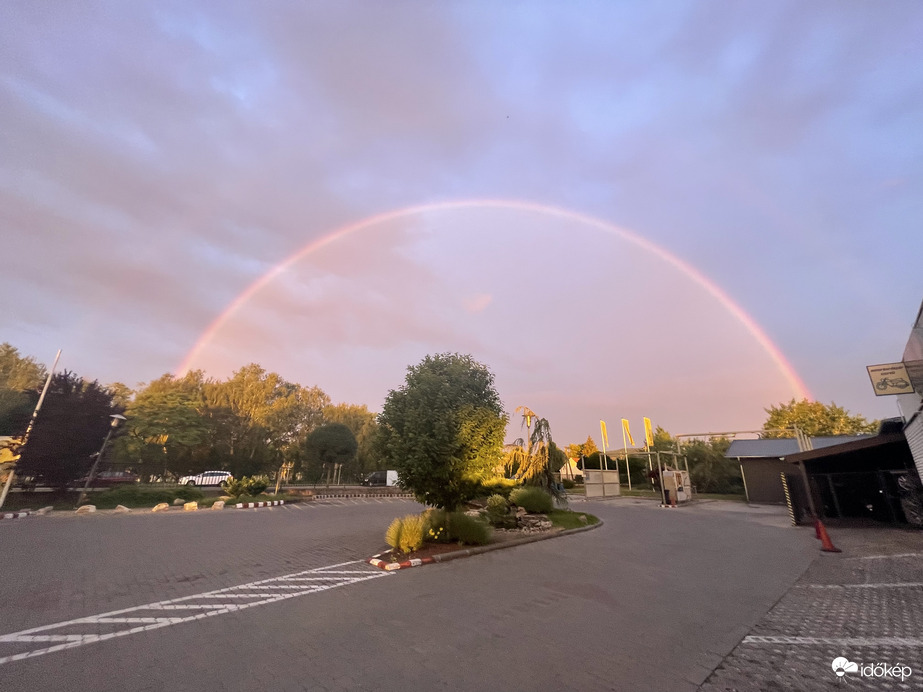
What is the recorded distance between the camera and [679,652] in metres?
5.66

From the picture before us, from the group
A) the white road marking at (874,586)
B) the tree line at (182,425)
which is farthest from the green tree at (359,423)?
the white road marking at (874,586)

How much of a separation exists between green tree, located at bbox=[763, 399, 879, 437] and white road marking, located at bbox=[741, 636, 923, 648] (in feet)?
177

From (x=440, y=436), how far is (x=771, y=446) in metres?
33.1

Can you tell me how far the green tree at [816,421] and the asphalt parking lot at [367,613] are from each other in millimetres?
50018

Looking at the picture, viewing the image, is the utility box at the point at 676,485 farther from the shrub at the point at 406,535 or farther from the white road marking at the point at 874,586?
the shrub at the point at 406,535

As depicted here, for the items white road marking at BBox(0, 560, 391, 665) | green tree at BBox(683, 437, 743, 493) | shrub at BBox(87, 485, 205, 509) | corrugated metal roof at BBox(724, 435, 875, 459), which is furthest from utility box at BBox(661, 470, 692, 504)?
shrub at BBox(87, 485, 205, 509)

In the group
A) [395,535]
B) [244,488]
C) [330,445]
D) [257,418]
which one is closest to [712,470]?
[330,445]

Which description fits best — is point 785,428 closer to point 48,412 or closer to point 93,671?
point 93,671

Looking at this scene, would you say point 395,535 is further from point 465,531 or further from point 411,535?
point 465,531

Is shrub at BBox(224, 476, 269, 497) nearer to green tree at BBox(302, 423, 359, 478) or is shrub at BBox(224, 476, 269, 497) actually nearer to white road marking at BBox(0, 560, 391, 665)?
green tree at BBox(302, 423, 359, 478)

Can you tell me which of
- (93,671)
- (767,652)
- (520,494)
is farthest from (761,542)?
(93,671)

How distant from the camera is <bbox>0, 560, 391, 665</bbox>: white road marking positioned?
5.74 m

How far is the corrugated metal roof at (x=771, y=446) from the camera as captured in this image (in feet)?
102

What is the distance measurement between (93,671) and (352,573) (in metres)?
5.65
